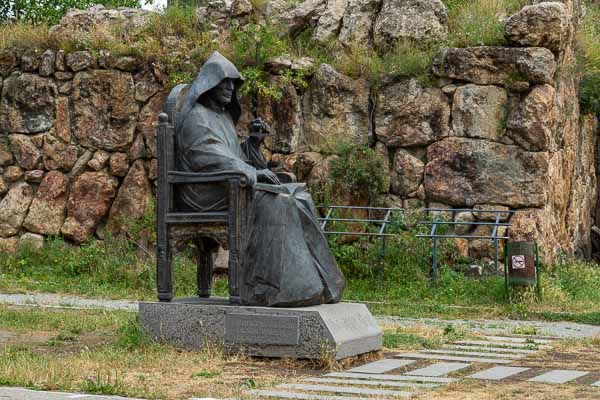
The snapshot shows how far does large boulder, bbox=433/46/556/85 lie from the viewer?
15.5m

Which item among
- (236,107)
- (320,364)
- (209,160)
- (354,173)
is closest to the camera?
(320,364)

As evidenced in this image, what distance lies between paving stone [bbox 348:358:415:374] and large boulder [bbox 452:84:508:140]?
276 inches

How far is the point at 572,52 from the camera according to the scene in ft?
56.6

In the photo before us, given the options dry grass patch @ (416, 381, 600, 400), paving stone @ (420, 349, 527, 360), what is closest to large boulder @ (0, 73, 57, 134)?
paving stone @ (420, 349, 527, 360)

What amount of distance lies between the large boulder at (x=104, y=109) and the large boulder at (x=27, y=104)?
17.6 inches

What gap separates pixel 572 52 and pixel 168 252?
9.56 meters

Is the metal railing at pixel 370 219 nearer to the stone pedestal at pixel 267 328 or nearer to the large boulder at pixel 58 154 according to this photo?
the large boulder at pixel 58 154

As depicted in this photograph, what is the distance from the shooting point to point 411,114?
1614 cm

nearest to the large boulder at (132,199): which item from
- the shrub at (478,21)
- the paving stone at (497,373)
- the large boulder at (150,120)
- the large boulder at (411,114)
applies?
the large boulder at (150,120)

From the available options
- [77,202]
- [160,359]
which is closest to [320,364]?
[160,359]

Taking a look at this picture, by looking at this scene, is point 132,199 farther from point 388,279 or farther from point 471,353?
point 471,353

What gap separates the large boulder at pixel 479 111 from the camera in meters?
15.6

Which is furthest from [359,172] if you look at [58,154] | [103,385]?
[103,385]

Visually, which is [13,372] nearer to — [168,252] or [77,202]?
[168,252]
